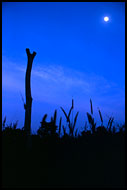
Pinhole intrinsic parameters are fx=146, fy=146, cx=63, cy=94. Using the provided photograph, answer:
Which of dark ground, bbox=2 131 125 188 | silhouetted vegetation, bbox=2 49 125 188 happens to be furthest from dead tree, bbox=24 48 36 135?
dark ground, bbox=2 131 125 188

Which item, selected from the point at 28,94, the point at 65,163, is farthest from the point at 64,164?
the point at 28,94

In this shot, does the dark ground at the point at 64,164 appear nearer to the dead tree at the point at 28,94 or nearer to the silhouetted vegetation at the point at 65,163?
the silhouetted vegetation at the point at 65,163

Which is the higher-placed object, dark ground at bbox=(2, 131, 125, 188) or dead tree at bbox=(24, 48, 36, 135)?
dead tree at bbox=(24, 48, 36, 135)

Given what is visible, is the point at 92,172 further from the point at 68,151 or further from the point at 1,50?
the point at 1,50

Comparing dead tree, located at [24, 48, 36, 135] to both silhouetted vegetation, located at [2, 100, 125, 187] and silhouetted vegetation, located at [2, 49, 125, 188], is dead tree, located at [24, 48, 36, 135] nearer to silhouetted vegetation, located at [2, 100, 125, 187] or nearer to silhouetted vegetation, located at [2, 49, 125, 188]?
silhouetted vegetation, located at [2, 49, 125, 188]

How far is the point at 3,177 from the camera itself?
1.59 meters

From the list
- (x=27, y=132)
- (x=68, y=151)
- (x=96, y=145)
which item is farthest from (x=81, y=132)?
(x=27, y=132)

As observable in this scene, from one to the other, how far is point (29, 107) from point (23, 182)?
1098 millimetres

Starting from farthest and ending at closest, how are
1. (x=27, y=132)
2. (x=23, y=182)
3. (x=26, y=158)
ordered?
1. (x=27, y=132)
2. (x=26, y=158)
3. (x=23, y=182)

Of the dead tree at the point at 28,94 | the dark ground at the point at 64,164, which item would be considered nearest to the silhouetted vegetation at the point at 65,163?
the dark ground at the point at 64,164

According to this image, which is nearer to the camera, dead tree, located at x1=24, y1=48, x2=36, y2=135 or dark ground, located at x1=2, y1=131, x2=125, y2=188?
dark ground, located at x1=2, y1=131, x2=125, y2=188

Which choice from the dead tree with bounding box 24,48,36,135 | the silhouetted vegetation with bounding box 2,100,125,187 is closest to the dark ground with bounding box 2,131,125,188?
the silhouetted vegetation with bounding box 2,100,125,187

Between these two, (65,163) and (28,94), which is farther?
(28,94)

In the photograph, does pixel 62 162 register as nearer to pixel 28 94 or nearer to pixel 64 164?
pixel 64 164
